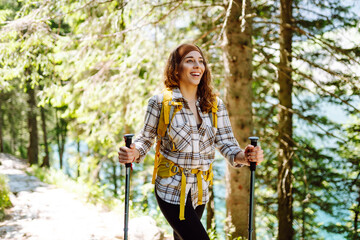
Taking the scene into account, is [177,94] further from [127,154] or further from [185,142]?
[127,154]

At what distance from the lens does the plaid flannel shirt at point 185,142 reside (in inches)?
92.3

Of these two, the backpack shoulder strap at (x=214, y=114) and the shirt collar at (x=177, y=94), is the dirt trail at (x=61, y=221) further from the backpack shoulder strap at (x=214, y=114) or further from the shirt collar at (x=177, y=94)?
the shirt collar at (x=177, y=94)

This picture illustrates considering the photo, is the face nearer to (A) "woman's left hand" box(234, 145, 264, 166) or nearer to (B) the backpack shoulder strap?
(B) the backpack shoulder strap

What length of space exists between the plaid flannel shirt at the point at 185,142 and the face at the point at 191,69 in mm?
128

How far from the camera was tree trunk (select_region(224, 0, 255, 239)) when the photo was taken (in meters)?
4.90

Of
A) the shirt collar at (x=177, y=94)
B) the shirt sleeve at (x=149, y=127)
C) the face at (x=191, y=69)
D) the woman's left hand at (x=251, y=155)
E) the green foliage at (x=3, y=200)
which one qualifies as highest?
the face at (x=191, y=69)

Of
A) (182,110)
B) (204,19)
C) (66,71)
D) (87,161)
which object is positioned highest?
(204,19)

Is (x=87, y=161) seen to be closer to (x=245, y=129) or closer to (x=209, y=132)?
(x=245, y=129)

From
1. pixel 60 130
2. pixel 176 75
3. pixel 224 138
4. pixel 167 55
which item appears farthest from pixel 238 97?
pixel 60 130

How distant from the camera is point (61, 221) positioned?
579 centimetres

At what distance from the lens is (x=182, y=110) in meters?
2.44

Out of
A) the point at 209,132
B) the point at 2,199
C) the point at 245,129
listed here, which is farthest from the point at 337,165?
the point at 2,199

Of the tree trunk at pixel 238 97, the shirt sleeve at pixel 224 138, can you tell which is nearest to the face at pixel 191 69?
the shirt sleeve at pixel 224 138

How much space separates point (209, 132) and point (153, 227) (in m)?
3.22
